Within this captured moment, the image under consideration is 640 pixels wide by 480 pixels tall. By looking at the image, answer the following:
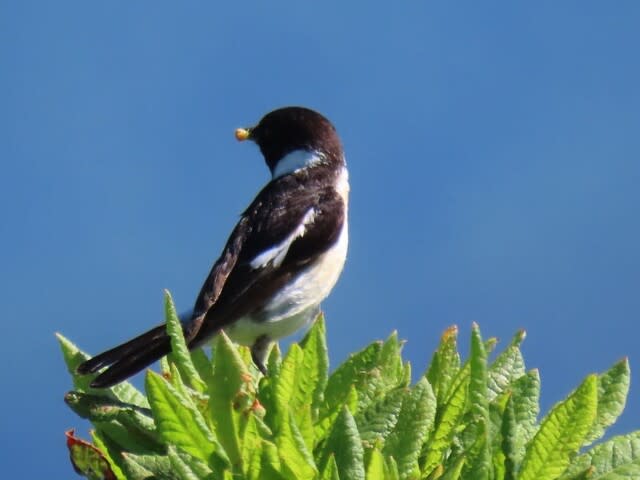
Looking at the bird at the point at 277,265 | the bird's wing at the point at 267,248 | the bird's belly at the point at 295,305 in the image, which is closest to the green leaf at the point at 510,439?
the bird at the point at 277,265

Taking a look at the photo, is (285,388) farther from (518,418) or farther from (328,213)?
(328,213)

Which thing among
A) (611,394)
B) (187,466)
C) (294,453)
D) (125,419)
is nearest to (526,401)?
(611,394)

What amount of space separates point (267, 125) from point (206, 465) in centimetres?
521

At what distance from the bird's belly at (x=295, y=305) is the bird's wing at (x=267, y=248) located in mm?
52

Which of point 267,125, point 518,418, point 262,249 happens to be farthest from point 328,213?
point 518,418

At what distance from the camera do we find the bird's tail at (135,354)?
369 centimetres

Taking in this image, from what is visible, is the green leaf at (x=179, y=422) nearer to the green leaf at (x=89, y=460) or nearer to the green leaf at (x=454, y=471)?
the green leaf at (x=89, y=460)

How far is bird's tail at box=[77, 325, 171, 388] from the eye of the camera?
12.1ft

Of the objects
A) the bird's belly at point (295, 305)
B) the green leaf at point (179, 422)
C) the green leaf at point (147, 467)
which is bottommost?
the green leaf at point (147, 467)

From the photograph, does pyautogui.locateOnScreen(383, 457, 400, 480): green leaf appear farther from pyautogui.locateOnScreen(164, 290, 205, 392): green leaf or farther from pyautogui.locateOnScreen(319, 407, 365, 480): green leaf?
pyautogui.locateOnScreen(164, 290, 205, 392): green leaf

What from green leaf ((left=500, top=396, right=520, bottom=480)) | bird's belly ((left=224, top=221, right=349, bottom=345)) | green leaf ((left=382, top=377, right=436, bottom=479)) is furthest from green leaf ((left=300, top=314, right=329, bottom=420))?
bird's belly ((left=224, top=221, right=349, bottom=345))

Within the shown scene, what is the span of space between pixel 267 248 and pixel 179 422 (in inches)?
139

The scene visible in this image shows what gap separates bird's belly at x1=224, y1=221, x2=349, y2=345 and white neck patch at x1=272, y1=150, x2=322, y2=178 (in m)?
0.93

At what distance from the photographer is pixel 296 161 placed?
23.8 ft
